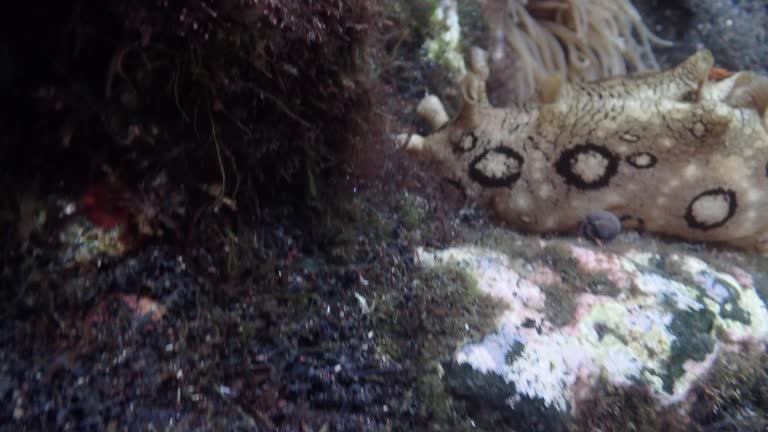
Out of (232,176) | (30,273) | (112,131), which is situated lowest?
(30,273)

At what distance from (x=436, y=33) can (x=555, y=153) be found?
115 centimetres

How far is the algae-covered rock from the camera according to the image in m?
1.98

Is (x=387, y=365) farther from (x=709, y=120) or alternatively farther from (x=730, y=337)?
(x=709, y=120)

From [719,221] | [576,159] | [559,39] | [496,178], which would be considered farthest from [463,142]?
[559,39]

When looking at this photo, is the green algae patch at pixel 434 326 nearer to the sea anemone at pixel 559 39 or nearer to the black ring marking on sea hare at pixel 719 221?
the black ring marking on sea hare at pixel 719 221

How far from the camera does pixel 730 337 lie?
7.90ft

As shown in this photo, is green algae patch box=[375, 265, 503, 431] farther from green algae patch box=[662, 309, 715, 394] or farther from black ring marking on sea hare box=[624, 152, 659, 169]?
black ring marking on sea hare box=[624, 152, 659, 169]

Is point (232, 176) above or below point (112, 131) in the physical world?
below

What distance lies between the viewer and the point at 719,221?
123 inches

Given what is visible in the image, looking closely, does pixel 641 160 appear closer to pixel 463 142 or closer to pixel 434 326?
pixel 463 142

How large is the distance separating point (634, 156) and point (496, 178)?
740 millimetres

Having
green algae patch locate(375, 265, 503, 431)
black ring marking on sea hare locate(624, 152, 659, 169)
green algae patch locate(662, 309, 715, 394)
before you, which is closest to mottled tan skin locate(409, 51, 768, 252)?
black ring marking on sea hare locate(624, 152, 659, 169)

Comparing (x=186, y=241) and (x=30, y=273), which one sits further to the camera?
(x=186, y=241)

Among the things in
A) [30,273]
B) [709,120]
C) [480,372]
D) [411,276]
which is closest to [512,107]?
[709,120]
